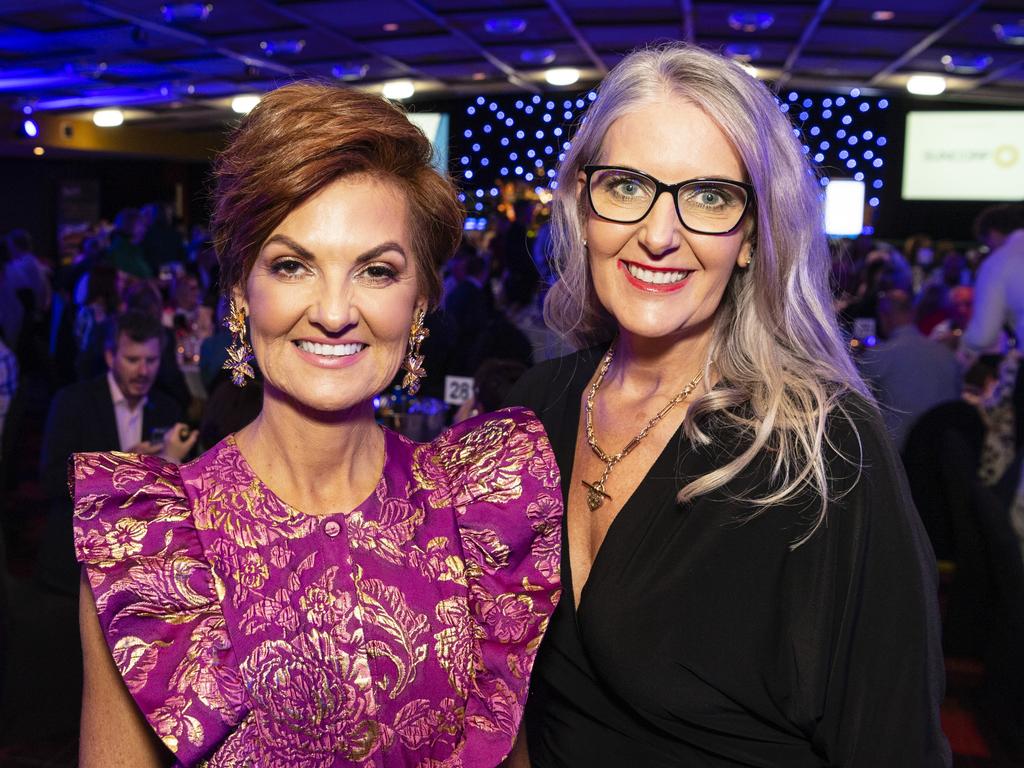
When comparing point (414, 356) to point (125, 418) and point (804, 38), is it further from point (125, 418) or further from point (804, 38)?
point (804, 38)

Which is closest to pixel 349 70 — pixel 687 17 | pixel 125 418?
pixel 687 17

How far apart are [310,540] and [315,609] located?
0.30ft

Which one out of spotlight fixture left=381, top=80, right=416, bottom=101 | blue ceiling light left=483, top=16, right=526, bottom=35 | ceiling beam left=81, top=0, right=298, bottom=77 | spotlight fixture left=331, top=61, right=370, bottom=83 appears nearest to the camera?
ceiling beam left=81, top=0, right=298, bottom=77

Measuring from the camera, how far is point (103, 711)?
120cm

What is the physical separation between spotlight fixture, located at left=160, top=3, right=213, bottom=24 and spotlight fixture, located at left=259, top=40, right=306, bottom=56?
128 centimetres

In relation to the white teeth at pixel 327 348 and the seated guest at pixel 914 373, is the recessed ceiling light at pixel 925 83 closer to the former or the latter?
the seated guest at pixel 914 373

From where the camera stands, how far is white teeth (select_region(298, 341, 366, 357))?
1.23 metres

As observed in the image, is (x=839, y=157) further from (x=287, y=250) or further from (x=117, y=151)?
(x=287, y=250)

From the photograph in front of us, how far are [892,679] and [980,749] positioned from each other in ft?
8.21

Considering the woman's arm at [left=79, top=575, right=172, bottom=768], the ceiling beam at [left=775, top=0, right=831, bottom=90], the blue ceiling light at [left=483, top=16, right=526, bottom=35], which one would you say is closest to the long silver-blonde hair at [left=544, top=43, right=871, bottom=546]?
the woman's arm at [left=79, top=575, right=172, bottom=768]

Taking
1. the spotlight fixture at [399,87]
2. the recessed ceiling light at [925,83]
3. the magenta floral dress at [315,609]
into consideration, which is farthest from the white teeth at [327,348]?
the recessed ceiling light at [925,83]

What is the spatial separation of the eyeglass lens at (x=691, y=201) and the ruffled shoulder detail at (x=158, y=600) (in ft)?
2.52

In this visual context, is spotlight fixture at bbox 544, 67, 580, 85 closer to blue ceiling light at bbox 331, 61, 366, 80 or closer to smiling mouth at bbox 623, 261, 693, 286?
blue ceiling light at bbox 331, 61, 366, 80

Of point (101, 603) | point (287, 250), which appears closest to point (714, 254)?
point (287, 250)
